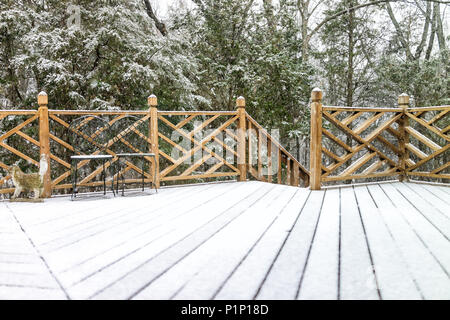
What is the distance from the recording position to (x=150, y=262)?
154 cm

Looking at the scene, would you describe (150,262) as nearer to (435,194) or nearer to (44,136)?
(44,136)

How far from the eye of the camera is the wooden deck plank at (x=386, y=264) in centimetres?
124

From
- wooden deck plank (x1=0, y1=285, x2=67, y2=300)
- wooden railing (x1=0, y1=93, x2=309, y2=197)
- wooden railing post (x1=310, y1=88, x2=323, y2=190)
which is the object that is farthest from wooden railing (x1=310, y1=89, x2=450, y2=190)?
wooden deck plank (x1=0, y1=285, x2=67, y2=300)

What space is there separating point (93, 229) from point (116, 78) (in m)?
3.86

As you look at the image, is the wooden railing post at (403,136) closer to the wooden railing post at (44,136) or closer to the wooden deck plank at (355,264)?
the wooden deck plank at (355,264)

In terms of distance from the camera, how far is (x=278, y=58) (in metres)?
6.56

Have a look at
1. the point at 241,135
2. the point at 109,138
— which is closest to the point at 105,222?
the point at 109,138

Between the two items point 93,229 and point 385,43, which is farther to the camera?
point 385,43

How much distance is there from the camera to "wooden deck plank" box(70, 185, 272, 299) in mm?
1273

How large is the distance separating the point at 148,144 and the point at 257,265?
11.6 ft

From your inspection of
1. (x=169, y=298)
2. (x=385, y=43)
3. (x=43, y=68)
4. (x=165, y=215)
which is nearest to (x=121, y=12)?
(x=43, y=68)

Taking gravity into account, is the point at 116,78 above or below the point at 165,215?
above
